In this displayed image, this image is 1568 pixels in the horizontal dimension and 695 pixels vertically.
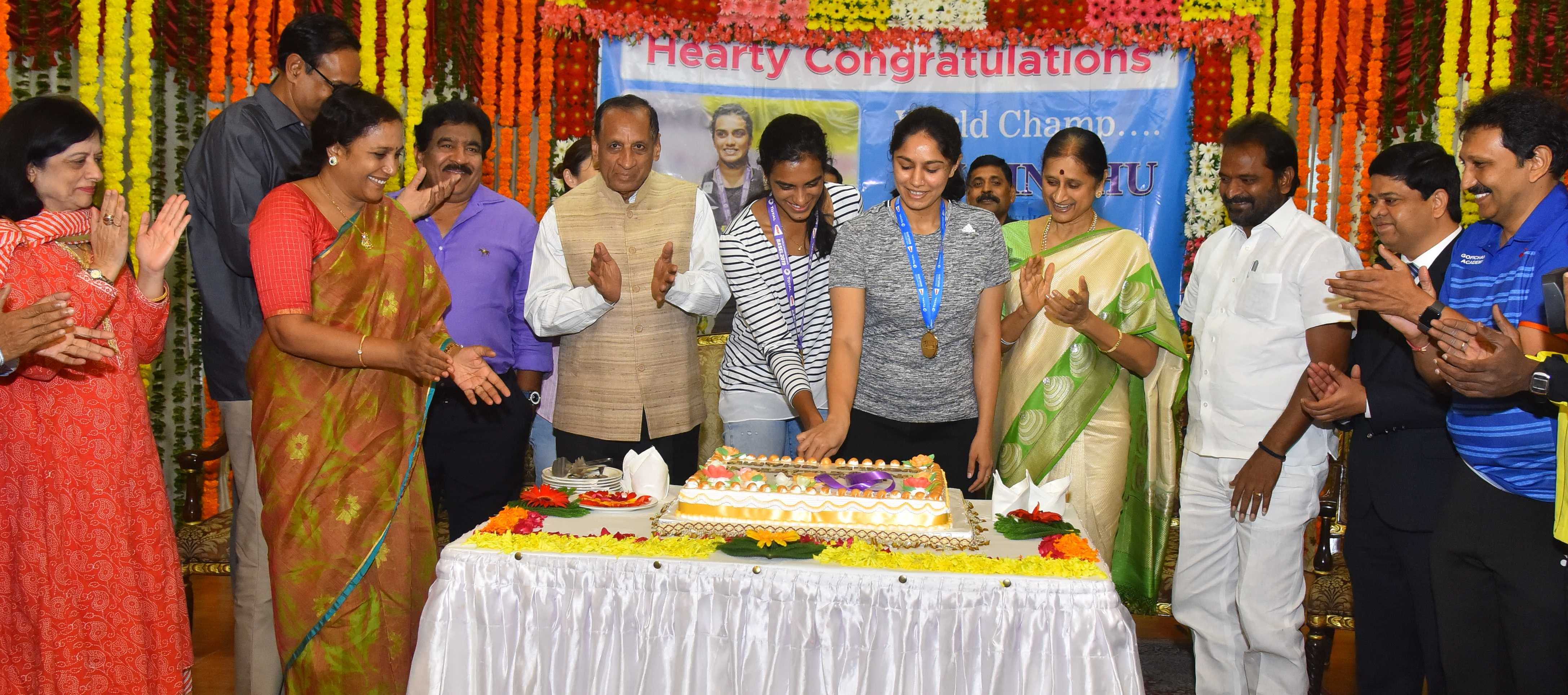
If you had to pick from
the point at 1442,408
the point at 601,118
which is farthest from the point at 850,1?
the point at 1442,408

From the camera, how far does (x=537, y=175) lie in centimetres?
690

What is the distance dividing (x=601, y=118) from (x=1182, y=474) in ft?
6.97

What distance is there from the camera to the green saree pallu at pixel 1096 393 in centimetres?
345

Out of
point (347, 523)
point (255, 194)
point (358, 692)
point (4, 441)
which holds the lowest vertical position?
point (358, 692)

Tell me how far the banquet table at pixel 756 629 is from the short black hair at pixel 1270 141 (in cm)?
149

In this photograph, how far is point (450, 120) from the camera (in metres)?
3.65

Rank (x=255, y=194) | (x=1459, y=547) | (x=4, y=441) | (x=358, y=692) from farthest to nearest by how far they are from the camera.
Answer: (x=255, y=194) < (x=358, y=692) < (x=4, y=441) < (x=1459, y=547)

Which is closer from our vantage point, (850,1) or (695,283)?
(695,283)

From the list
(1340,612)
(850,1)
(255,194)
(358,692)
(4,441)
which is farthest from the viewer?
(850,1)

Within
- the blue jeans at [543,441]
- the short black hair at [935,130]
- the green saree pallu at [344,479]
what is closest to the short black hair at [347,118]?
the green saree pallu at [344,479]

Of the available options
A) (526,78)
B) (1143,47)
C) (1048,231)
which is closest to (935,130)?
(1048,231)

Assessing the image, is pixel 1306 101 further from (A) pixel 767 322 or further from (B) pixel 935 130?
(A) pixel 767 322

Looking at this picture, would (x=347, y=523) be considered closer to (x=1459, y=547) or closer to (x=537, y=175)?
(x=1459, y=547)

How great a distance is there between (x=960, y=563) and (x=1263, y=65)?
5360 millimetres
